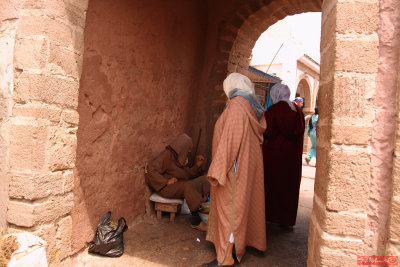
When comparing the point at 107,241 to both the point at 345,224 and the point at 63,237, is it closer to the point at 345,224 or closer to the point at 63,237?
the point at 63,237

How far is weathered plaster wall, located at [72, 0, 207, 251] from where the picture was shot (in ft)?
8.59

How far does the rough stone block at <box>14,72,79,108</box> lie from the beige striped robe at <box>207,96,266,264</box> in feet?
4.41

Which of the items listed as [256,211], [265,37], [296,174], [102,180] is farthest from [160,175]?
[265,37]

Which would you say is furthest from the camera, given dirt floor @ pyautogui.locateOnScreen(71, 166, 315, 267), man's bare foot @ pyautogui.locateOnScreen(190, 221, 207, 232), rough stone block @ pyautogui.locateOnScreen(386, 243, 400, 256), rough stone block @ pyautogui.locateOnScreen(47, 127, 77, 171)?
man's bare foot @ pyautogui.locateOnScreen(190, 221, 207, 232)

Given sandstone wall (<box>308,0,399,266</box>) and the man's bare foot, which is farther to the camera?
the man's bare foot

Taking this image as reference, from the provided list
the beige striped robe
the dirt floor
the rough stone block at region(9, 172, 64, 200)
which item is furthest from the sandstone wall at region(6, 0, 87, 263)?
the beige striped robe

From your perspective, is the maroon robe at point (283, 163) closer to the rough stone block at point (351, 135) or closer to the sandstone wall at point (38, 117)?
the rough stone block at point (351, 135)

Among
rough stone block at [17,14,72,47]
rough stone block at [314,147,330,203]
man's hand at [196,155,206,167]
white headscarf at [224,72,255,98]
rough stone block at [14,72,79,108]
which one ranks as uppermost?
rough stone block at [17,14,72,47]

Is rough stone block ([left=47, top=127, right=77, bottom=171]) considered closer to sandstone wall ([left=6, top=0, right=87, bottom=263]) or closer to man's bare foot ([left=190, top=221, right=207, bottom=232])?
sandstone wall ([left=6, top=0, right=87, bottom=263])

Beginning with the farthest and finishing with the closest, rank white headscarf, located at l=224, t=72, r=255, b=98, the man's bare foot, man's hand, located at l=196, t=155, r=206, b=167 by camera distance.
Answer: man's hand, located at l=196, t=155, r=206, b=167 → the man's bare foot → white headscarf, located at l=224, t=72, r=255, b=98

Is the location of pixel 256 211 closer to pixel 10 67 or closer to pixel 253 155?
pixel 253 155

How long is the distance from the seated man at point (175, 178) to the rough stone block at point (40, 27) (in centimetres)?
197

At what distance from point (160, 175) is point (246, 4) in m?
2.87

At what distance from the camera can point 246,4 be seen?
14.0 ft
